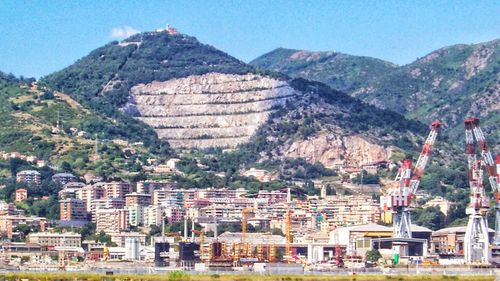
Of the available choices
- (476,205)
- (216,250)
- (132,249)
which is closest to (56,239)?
(132,249)

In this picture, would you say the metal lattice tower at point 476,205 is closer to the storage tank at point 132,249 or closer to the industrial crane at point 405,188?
the industrial crane at point 405,188

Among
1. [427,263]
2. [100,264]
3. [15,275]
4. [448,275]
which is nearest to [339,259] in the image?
[427,263]

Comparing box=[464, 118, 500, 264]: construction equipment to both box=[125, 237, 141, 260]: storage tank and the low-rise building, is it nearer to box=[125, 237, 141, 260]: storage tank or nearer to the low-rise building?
the low-rise building

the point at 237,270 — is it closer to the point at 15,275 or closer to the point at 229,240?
the point at 15,275

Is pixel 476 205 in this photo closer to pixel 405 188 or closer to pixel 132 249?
pixel 405 188

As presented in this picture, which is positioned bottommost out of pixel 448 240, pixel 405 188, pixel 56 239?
pixel 448 240

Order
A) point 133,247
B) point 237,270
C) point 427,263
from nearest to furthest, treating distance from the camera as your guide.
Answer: point 237,270
point 427,263
point 133,247

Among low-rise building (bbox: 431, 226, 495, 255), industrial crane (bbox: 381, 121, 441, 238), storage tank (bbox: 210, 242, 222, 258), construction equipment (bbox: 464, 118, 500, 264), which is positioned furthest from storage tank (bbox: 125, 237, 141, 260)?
construction equipment (bbox: 464, 118, 500, 264)
